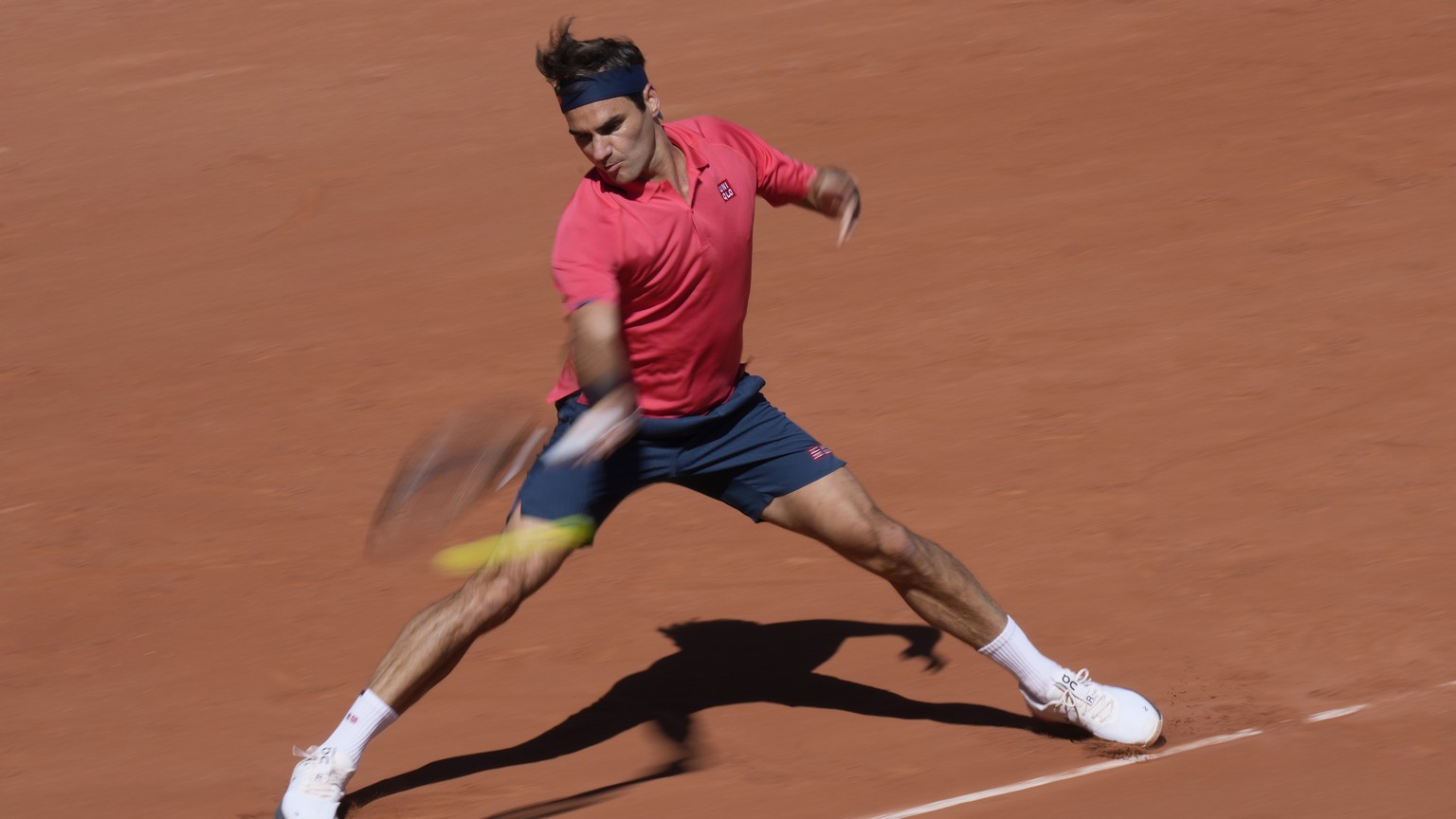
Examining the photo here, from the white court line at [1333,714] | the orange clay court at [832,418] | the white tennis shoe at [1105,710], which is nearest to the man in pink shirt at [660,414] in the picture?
the white tennis shoe at [1105,710]

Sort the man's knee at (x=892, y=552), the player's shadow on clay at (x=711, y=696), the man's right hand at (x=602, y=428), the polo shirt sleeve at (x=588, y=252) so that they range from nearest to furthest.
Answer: the man's right hand at (x=602, y=428) < the polo shirt sleeve at (x=588, y=252) < the man's knee at (x=892, y=552) < the player's shadow on clay at (x=711, y=696)

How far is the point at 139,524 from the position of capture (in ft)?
24.7

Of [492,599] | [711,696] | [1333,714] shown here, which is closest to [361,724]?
[492,599]

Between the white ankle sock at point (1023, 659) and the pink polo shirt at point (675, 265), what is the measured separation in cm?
103

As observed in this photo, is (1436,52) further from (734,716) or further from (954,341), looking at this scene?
(734,716)

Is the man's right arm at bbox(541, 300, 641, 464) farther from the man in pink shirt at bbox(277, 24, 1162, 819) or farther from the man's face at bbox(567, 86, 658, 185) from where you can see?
the man's face at bbox(567, 86, 658, 185)

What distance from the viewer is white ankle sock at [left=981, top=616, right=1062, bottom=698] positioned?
4879 millimetres

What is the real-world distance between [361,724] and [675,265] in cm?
147

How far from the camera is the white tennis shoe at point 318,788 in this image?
15.0 ft

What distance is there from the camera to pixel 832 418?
26.3 ft

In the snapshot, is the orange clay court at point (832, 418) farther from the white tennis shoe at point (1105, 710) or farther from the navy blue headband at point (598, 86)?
the navy blue headband at point (598, 86)

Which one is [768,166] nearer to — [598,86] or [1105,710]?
[598,86]

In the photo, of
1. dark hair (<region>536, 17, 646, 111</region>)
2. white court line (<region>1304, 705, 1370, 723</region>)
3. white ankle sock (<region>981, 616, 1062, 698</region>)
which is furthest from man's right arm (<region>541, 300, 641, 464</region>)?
white court line (<region>1304, 705, 1370, 723</region>)

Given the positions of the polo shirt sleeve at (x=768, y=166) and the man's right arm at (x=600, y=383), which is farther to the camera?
the polo shirt sleeve at (x=768, y=166)
